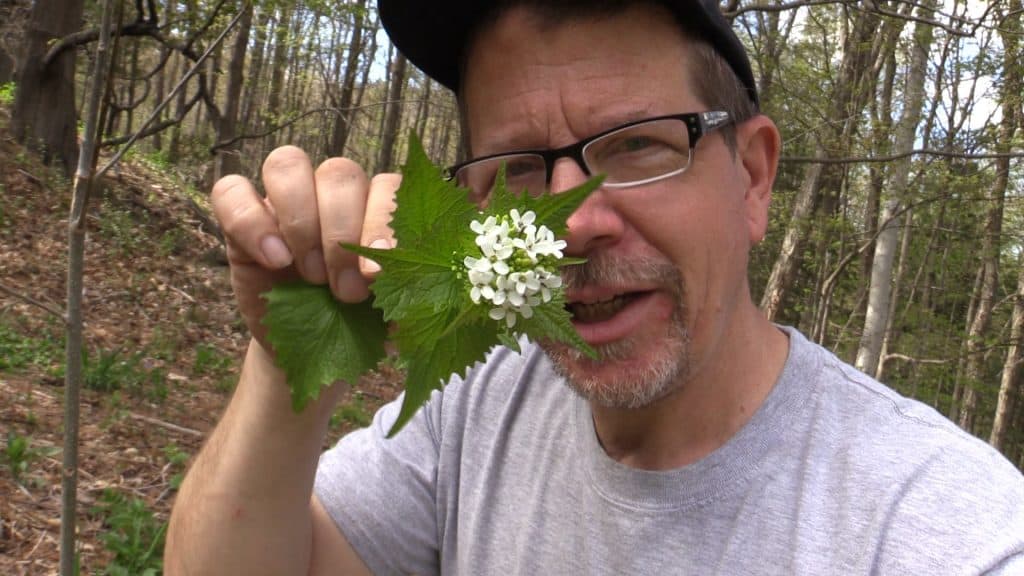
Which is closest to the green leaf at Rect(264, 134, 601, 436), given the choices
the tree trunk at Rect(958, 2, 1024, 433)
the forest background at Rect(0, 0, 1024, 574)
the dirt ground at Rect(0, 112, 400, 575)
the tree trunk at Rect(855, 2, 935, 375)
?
the dirt ground at Rect(0, 112, 400, 575)

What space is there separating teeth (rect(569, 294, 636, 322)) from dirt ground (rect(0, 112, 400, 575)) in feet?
7.20

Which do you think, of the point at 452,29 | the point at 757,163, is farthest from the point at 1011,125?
the point at 452,29

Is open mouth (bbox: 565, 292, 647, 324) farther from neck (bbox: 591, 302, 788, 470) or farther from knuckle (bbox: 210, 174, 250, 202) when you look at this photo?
knuckle (bbox: 210, 174, 250, 202)

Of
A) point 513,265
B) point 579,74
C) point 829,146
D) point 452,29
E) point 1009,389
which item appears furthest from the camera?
point 1009,389

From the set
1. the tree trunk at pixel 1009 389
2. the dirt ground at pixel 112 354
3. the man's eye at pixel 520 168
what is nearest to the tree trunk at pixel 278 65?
the dirt ground at pixel 112 354

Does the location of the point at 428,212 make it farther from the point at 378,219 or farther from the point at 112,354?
the point at 112,354

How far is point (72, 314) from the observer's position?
2139mm

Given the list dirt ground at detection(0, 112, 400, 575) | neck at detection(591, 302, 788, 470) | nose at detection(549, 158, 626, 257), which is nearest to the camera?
nose at detection(549, 158, 626, 257)

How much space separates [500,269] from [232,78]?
1311 centimetres

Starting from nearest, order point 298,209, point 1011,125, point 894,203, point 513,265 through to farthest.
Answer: point 513,265, point 298,209, point 1011,125, point 894,203

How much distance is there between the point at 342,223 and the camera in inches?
58.0

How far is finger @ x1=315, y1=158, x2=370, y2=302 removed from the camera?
1.47 m

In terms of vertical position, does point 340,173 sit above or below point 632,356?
above

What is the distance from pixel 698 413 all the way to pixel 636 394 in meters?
0.29
